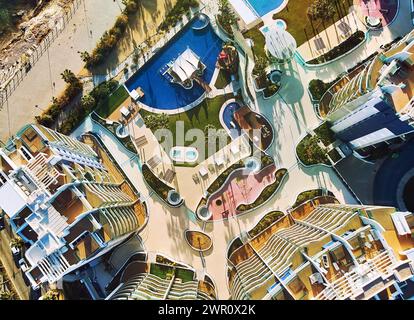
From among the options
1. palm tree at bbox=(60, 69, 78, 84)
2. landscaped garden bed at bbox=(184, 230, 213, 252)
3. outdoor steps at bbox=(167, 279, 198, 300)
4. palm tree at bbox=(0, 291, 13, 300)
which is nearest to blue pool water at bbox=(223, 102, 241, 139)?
landscaped garden bed at bbox=(184, 230, 213, 252)

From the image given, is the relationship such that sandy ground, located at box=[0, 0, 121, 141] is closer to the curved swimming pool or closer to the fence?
the fence

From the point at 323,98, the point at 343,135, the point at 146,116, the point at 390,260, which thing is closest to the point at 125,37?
the point at 146,116

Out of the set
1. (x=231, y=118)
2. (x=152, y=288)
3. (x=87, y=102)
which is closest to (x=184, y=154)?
(x=231, y=118)

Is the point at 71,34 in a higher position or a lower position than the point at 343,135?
higher

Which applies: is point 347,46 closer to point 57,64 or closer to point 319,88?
point 319,88

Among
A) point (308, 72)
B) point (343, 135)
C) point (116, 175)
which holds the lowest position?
point (343, 135)
